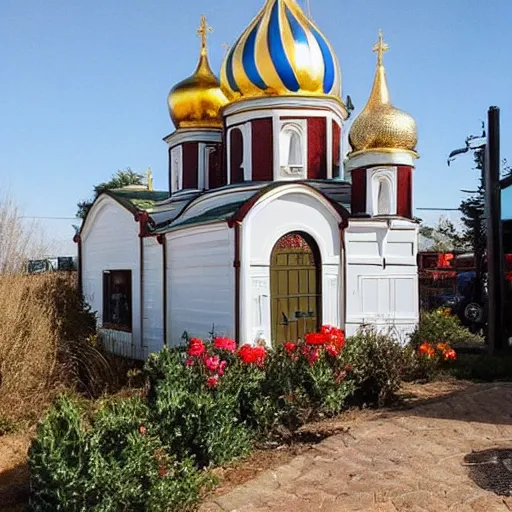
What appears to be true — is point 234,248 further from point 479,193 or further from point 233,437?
point 479,193

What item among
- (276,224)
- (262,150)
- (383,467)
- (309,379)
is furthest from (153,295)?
(383,467)

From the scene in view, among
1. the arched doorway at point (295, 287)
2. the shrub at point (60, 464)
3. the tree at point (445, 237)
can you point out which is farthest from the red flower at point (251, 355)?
the tree at point (445, 237)

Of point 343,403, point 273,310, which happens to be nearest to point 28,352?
point 273,310

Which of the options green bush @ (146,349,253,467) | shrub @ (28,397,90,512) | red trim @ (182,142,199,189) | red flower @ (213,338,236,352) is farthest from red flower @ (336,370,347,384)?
red trim @ (182,142,199,189)

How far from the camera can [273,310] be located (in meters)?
9.41

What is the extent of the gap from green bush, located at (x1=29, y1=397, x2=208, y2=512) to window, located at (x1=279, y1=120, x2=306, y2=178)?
302 inches

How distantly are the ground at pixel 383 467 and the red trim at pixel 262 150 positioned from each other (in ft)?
19.4

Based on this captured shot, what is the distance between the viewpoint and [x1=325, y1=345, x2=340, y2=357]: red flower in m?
6.73

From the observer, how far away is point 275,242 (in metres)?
9.47

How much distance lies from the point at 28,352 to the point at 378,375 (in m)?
4.86

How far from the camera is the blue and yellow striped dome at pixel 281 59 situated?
11.4m

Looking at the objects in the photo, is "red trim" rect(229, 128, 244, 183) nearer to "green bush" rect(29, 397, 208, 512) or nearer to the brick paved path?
the brick paved path

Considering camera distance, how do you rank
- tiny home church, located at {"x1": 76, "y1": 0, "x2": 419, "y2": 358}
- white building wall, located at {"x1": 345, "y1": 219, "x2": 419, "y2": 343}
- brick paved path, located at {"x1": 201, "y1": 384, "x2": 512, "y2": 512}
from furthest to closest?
white building wall, located at {"x1": 345, "y1": 219, "x2": 419, "y2": 343} → tiny home church, located at {"x1": 76, "y1": 0, "x2": 419, "y2": 358} → brick paved path, located at {"x1": 201, "y1": 384, "x2": 512, "y2": 512}

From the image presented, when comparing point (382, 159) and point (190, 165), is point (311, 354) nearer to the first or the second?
point (382, 159)
